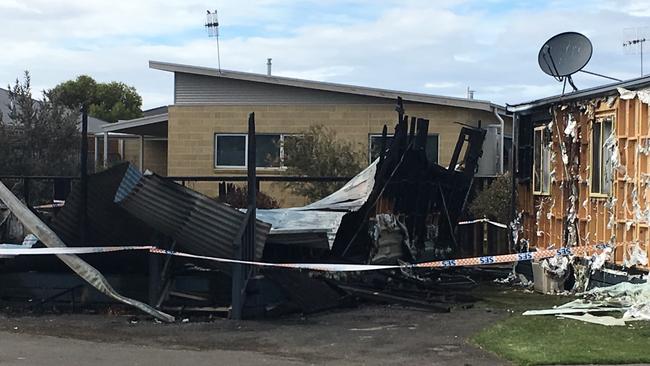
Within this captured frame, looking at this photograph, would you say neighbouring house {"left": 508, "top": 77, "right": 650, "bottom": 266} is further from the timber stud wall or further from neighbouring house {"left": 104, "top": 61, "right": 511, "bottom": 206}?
neighbouring house {"left": 104, "top": 61, "right": 511, "bottom": 206}

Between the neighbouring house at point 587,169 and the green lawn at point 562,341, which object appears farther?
the neighbouring house at point 587,169

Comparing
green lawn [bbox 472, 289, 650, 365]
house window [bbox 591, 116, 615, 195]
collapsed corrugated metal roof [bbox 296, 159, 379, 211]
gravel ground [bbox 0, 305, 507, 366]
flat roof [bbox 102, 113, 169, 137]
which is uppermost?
flat roof [bbox 102, 113, 169, 137]

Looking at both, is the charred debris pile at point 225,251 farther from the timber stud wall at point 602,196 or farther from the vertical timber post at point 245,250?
the timber stud wall at point 602,196

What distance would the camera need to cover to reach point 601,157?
1328 cm

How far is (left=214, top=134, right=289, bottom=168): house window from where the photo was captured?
87.8 ft

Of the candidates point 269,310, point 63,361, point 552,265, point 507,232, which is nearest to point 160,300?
point 269,310

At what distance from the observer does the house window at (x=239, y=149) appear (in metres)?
26.8

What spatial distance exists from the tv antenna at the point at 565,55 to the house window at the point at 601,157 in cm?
129

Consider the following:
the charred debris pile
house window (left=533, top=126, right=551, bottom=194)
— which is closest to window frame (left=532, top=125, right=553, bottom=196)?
house window (left=533, top=126, right=551, bottom=194)

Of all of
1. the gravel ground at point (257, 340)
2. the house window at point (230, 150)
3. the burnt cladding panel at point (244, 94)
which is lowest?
the gravel ground at point (257, 340)

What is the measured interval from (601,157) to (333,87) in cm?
1365

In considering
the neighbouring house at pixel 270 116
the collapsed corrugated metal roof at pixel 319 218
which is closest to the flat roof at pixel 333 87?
the neighbouring house at pixel 270 116

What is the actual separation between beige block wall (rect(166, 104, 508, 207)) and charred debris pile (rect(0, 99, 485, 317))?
11.1 meters

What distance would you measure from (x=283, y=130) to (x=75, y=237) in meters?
15.1
